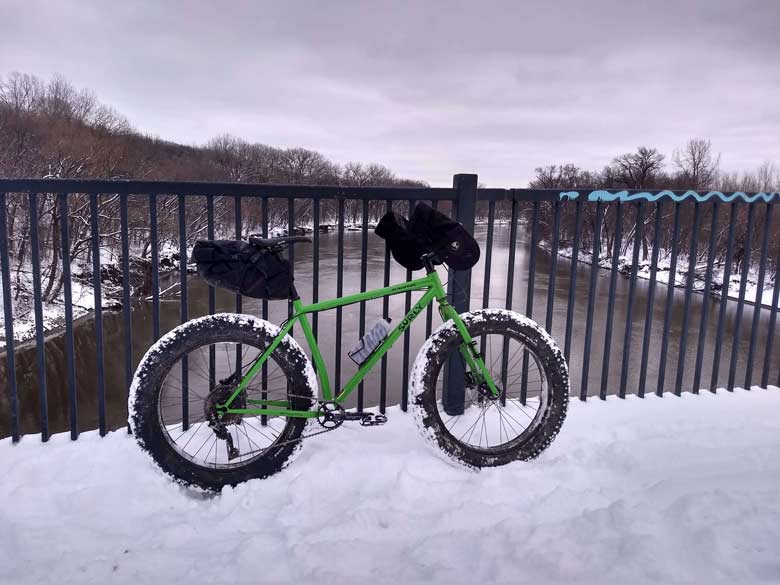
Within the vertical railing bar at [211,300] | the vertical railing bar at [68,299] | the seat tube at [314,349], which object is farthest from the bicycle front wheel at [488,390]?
the vertical railing bar at [68,299]

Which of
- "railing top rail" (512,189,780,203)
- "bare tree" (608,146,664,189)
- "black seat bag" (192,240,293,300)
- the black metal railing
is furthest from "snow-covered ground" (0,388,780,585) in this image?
"bare tree" (608,146,664,189)

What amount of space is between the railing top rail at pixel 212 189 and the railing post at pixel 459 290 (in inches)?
2.8

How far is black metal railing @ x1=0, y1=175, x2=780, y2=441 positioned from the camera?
2.79 m

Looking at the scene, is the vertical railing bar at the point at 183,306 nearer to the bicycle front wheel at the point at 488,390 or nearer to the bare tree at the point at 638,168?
the bicycle front wheel at the point at 488,390

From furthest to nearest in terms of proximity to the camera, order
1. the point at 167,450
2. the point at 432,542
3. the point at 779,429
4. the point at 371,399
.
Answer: the point at 371,399
the point at 779,429
the point at 167,450
the point at 432,542

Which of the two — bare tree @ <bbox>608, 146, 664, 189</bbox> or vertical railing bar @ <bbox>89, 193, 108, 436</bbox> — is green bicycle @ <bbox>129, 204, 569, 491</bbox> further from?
bare tree @ <bbox>608, 146, 664, 189</bbox>

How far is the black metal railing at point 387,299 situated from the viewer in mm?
2793

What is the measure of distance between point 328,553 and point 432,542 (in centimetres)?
38

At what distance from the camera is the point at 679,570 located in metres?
1.84

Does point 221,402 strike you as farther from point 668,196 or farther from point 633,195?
point 668,196

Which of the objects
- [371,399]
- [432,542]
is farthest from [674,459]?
[371,399]

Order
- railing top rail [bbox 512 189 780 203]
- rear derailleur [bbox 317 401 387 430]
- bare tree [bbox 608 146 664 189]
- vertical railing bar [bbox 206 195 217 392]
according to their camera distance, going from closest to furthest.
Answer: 1. rear derailleur [bbox 317 401 387 430]
2. vertical railing bar [bbox 206 195 217 392]
3. railing top rail [bbox 512 189 780 203]
4. bare tree [bbox 608 146 664 189]

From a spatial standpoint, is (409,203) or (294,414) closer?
(294,414)

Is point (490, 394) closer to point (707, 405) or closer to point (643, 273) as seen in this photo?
point (707, 405)
